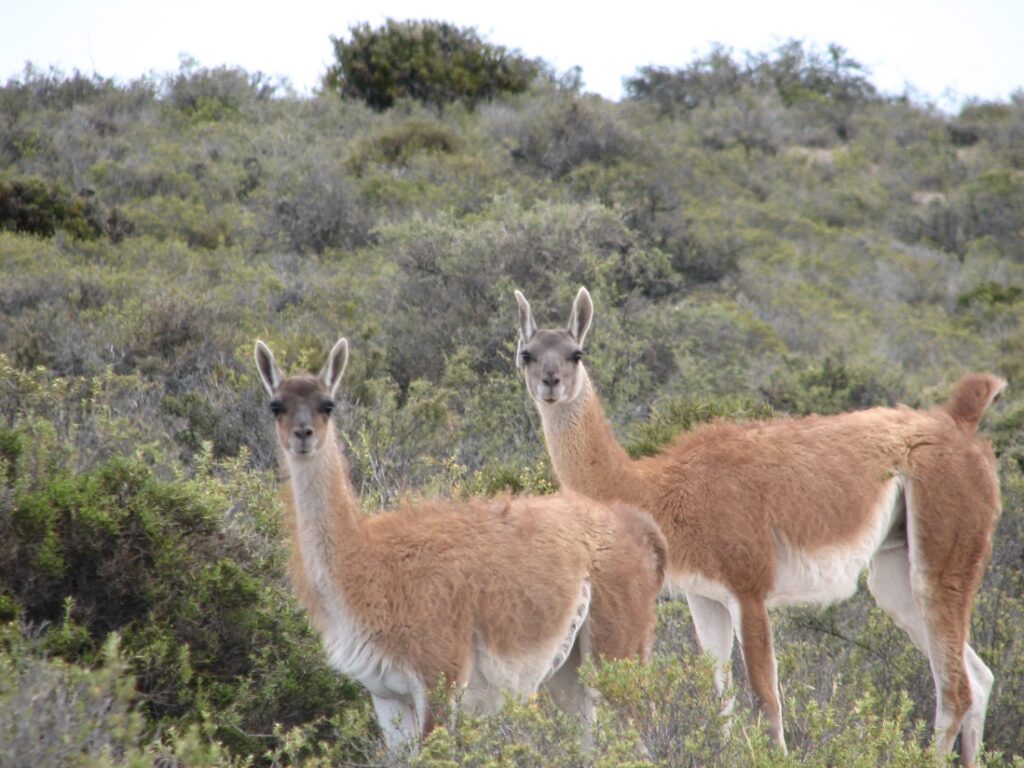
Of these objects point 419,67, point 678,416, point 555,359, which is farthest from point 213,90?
point 555,359

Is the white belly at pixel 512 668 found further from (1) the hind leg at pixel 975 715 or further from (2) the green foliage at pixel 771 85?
(2) the green foliage at pixel 771 85

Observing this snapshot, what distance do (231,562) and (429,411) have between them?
11.2ft

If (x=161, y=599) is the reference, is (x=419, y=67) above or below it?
above

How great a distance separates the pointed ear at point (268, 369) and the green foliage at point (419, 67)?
20648 mm

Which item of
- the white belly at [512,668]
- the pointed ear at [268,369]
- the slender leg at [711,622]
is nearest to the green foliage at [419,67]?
the slender leg at [711,622]

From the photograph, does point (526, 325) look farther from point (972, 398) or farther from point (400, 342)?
point (400, 342)

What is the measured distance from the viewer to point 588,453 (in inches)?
254

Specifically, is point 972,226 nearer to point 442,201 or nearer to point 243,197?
point 442,201

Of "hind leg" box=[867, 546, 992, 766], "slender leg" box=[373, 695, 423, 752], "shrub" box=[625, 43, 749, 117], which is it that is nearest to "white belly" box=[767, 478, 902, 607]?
"hind leg" box=[867, 546, 992, 766]

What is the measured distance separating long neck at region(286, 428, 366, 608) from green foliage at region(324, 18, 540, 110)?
21.2 metres

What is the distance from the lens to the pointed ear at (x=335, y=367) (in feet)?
17.2

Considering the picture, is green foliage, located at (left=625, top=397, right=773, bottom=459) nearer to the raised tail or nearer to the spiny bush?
the raised tail

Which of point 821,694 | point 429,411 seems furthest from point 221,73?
point 821,694

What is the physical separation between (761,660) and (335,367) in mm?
2441
